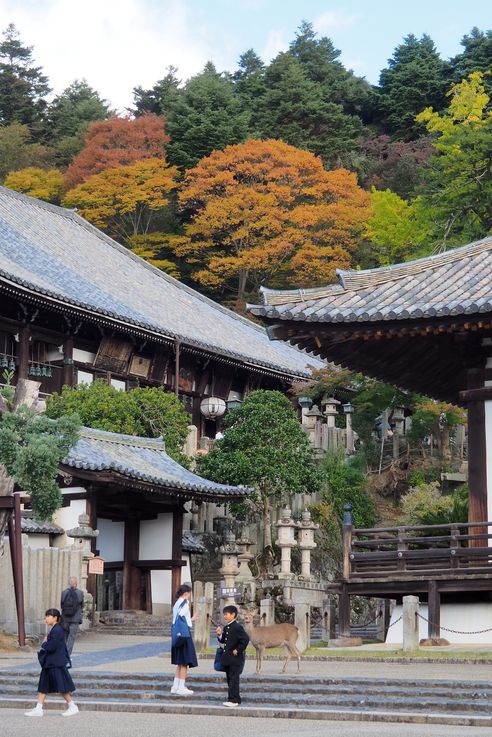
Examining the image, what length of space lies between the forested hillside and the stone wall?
16280 mm

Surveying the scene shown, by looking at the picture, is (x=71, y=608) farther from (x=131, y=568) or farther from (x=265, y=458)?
(x=265, y=458)

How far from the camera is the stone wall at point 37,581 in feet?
69.3

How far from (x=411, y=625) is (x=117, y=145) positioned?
42.5 metres

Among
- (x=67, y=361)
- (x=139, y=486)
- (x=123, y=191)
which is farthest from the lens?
(x=123, y=191)

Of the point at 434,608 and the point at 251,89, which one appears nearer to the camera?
the point at 434,608

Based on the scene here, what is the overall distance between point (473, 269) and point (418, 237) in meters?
17.0

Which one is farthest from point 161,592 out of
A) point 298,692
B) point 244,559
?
point 298,692

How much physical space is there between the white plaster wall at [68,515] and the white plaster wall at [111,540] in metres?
1.35

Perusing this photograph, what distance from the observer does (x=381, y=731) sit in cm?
1098

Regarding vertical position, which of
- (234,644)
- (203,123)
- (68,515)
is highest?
(203,123)

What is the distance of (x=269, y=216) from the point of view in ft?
155

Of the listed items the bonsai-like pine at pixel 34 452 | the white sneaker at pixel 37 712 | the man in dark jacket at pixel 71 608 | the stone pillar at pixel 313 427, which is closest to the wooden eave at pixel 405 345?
the bonsai-like pine at pixel 34 452

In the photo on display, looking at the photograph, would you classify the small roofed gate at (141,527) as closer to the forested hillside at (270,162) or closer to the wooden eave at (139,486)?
the wooden eave at (139,486)

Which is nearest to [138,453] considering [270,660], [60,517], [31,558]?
[60,517]
